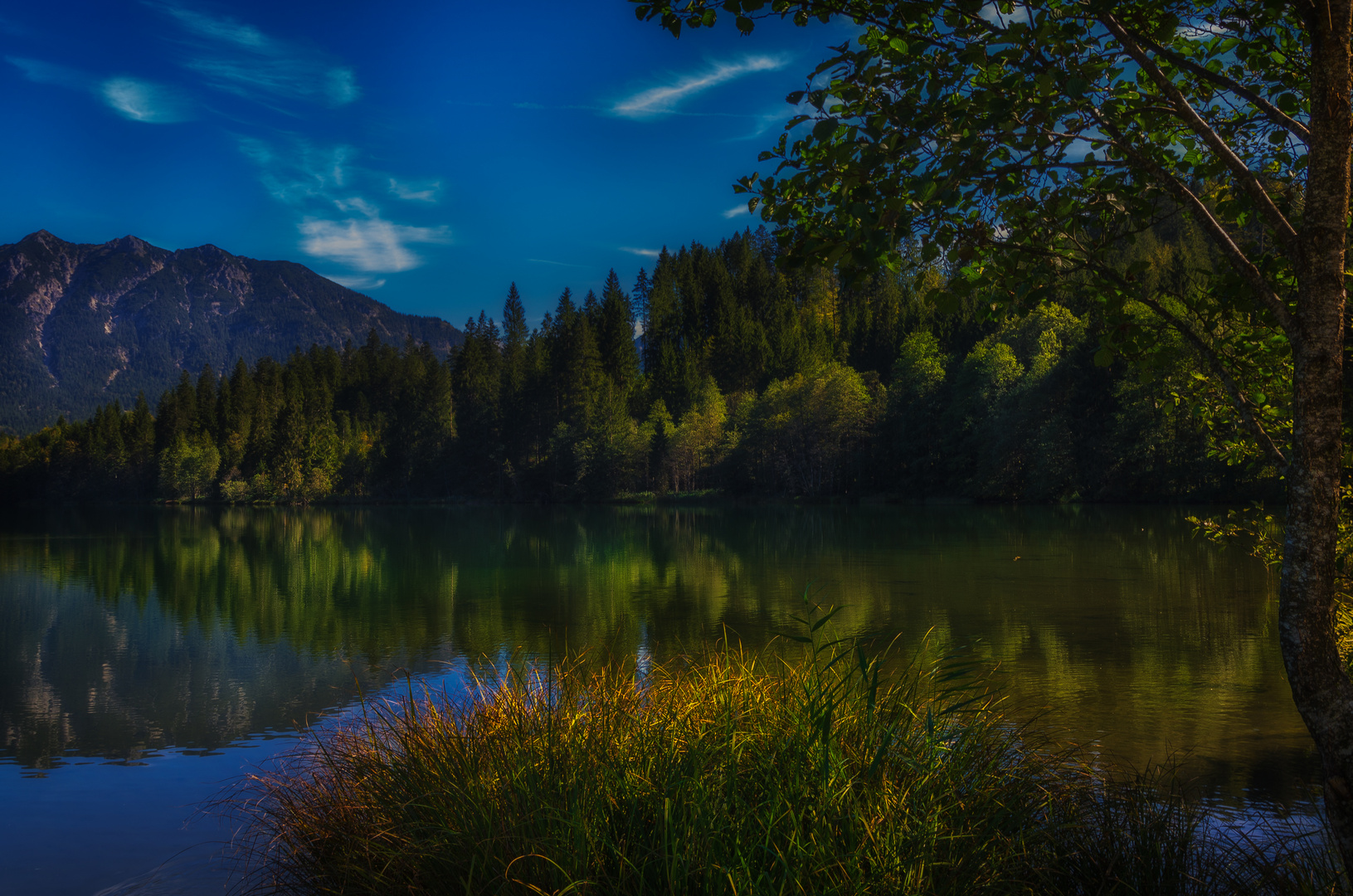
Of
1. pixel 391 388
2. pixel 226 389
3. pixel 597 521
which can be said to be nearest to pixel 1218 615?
pixel 597 521

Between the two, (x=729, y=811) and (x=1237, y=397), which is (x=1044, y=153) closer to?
(x=1237, y=397)

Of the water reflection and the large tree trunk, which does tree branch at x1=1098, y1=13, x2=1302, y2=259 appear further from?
the water reflection

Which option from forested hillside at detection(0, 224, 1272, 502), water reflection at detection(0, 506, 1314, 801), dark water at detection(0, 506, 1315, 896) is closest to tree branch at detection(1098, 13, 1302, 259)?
water reflection at detection(0, 506, 1314, 801)

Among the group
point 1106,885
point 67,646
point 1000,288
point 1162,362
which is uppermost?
point 1000,288

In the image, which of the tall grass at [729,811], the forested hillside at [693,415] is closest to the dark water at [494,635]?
the tall grass at [729,811]

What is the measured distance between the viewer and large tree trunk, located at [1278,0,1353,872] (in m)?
3.44

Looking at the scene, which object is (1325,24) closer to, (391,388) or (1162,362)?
(1162,362)

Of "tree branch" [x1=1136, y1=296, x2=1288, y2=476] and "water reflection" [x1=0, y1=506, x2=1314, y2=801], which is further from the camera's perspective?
"water reflection" [x1=0, y1=506, x2=1314, y2=801]

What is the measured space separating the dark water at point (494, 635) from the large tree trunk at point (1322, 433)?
378 cm

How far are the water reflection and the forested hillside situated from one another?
74.8ft

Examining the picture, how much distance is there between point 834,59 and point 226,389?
441ft

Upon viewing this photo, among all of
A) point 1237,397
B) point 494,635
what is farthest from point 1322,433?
point 494,635

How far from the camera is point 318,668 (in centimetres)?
1323

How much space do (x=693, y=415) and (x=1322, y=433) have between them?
83501 millimetres
